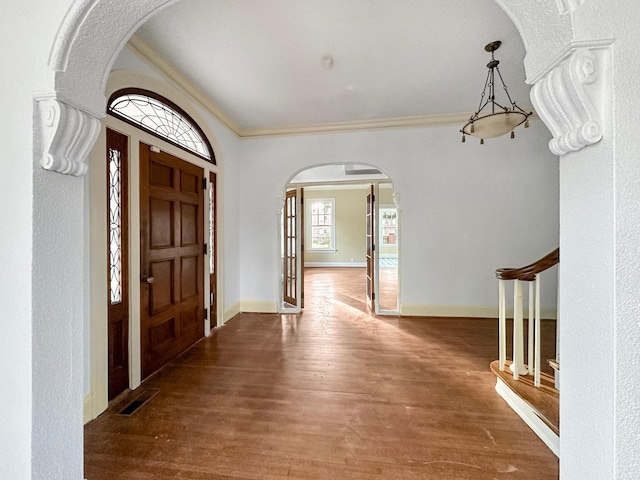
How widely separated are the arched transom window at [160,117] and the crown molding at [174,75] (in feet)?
0.73

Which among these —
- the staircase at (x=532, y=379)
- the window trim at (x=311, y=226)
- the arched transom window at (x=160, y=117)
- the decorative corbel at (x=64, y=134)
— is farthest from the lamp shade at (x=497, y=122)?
the window trim at (x=311, y=226)

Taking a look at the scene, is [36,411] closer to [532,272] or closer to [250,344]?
[250,344]

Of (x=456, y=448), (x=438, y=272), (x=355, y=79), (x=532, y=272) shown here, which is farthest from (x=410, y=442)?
(x=355, y=79)

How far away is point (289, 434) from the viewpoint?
5.85ft

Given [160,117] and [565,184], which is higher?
[160,117]

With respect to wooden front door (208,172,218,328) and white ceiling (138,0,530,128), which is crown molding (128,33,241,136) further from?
wooden front door (208,172,218,328)

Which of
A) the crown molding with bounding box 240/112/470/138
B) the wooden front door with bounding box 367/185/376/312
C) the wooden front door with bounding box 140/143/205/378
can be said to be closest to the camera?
the wooden front door with bounding box 140/143/205/378

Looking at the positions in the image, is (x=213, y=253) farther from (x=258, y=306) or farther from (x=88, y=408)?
(x=88, y=408)

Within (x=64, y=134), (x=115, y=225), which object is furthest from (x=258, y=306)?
(x=64, y=134)

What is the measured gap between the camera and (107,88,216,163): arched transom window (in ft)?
7.35

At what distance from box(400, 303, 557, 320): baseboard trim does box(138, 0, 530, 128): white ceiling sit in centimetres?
270

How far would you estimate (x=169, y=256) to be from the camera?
→ 2768 mm

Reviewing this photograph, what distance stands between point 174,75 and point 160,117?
419 mm

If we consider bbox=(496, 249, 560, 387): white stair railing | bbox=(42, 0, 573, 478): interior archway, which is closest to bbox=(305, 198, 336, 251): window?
bbox=(496, 249, 560, 387): white stair railing
